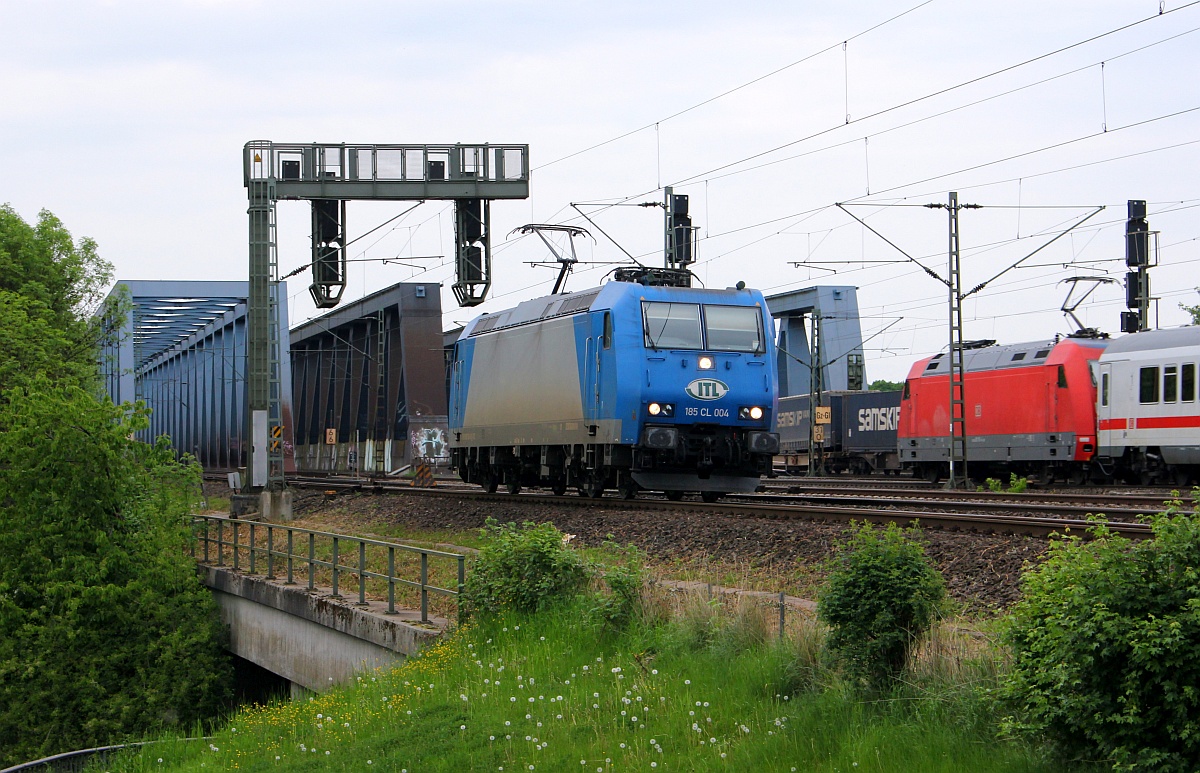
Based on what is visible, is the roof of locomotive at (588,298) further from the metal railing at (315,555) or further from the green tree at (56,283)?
the green tree at (56,283)

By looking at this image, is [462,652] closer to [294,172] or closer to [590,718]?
Result: [590,718]

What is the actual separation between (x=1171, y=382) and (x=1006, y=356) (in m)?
7.16

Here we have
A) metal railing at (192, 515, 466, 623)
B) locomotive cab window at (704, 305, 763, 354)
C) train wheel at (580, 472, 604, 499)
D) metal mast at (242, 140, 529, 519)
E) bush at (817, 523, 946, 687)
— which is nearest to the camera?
bush at (817, 523, 946, 687)

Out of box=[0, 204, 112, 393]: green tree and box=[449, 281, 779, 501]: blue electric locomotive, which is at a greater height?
box=[0, 204, 112, 393]: green tree

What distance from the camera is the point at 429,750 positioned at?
353 inches

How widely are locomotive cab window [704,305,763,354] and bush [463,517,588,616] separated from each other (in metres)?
10.7

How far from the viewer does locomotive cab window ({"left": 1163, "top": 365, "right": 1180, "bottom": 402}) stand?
27.1 metres

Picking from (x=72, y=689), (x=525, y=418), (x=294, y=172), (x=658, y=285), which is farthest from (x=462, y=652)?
(x=294, y=172)

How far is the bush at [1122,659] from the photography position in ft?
18.6

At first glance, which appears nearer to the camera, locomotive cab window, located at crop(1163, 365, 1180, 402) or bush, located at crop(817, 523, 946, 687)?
bush, located at crop(817, 523, 946, 687)

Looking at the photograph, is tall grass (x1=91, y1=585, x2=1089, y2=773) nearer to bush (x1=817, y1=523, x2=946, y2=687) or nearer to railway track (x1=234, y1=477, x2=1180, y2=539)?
bush (x1=817, y1=523, x2=946, y2=687)

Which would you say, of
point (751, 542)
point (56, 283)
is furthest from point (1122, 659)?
point (56, 283)

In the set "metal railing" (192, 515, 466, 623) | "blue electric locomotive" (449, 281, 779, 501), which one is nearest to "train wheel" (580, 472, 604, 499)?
"blue electric locomotive" (449, 281, 779, 501)

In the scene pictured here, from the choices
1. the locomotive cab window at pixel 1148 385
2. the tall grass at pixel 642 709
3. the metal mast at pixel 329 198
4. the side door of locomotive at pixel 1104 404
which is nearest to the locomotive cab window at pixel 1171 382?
the locomotive cab window at pixel 1148 385
